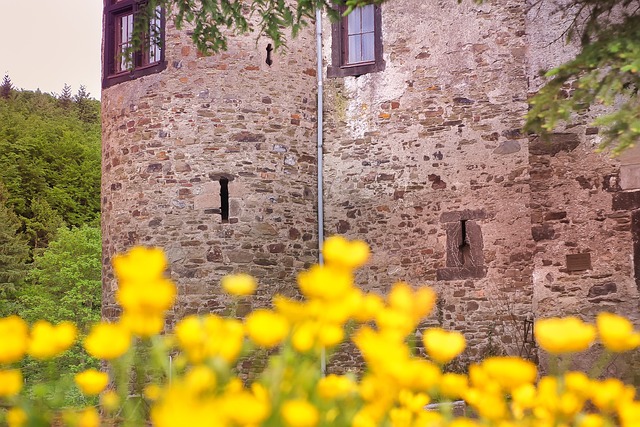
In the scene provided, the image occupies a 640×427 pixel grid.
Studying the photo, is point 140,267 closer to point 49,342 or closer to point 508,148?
point 49,342

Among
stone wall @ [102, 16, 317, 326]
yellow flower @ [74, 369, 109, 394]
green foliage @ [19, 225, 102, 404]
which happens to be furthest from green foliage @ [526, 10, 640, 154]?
green foliage @ [19, 225, 102, 404]

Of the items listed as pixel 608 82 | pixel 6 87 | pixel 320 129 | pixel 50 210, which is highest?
pixel 6 87

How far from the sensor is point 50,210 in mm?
29047

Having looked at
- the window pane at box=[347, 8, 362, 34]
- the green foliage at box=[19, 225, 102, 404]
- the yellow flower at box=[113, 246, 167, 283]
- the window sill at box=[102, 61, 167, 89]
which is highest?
the window pane at box=[347, 8, 362, 34]

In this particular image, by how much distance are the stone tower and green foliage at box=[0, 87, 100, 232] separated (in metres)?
18.7

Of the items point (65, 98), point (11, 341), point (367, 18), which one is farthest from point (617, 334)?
point (65, 98)

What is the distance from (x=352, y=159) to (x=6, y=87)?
35037 mm

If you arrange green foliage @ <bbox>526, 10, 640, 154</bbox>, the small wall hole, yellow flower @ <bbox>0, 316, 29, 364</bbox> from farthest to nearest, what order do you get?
the small wall hole → green foliage @ <bbox>526, 10, 640, 154</bbox> → yellow flower @ <bbox>0, 316, 29, 364</bbox>

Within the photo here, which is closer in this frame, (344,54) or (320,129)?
(320,129)

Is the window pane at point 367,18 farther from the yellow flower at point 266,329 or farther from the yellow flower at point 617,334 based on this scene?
the yellow flower at point 266,329

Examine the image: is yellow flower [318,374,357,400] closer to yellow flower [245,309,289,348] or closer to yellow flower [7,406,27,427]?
yellow flower [245,309,289,348]

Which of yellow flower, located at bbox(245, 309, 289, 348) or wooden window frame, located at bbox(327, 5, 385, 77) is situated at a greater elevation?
wooden window frame, located at bbox(327, 5, 385, 77)

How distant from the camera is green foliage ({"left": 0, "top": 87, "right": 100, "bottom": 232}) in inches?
1179

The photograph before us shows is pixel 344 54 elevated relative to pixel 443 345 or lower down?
elevated
